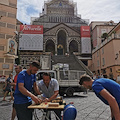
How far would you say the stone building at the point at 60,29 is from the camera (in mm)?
36000

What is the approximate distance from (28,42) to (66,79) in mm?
25272

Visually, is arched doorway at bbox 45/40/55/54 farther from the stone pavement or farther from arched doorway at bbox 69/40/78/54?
the stone pavement

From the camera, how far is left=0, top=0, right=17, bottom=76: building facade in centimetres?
1097

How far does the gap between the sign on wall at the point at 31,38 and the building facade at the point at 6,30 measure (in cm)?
2178

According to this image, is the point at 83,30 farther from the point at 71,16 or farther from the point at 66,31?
the point at 71,16

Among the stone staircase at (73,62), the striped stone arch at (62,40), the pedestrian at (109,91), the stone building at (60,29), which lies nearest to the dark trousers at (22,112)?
the pedestrian at (109,91)

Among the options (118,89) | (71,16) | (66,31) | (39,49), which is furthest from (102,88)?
(71,16)

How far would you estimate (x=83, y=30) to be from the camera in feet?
121

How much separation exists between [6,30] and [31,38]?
901 inches

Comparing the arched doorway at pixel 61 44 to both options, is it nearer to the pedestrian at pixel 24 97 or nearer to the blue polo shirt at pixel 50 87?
the blue polo shirt at pixel 50 87

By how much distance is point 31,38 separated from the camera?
111 feet

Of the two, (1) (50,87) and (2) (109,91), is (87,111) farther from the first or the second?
(2) (109,91)

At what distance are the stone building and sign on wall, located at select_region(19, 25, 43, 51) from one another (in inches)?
54.0

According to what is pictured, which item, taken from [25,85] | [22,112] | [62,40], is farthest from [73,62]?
[22,112]
